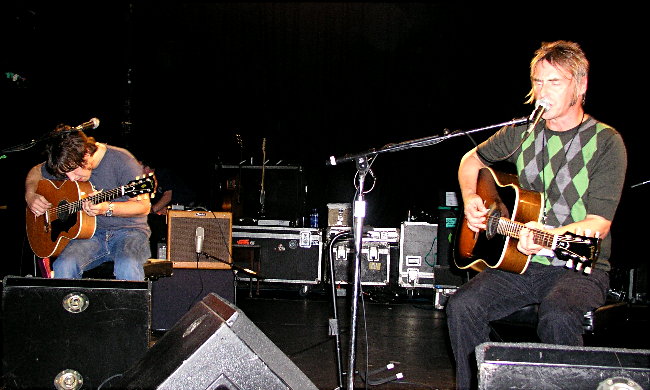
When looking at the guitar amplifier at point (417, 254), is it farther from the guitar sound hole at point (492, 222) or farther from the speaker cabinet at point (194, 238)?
the guitar sound hole at point (492, 222)

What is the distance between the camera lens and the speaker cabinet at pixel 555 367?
1.39 metres

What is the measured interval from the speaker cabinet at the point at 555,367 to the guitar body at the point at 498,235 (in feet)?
4.54

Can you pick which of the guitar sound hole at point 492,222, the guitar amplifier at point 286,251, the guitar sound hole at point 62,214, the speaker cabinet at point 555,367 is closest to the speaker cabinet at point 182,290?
the guitar sound hole at point 62,214

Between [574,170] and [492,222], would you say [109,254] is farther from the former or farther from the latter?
[574,170]

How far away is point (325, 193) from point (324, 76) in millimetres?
2180

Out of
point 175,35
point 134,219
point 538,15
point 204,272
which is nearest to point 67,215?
point 134,219

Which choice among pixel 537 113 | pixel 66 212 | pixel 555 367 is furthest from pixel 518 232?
pixel 66 212

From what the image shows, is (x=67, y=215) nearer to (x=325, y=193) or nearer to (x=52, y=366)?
(x=52, y=366)

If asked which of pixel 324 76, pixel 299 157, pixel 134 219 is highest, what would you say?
pixel 324 76

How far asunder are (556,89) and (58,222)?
153 inches

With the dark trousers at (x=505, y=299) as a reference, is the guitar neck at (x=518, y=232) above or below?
above

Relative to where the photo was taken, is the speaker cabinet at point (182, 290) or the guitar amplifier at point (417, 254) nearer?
the speaker cabinet at point (182, 290)

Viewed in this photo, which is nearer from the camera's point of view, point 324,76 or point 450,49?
point 450,49

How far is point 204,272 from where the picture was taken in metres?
5.52
